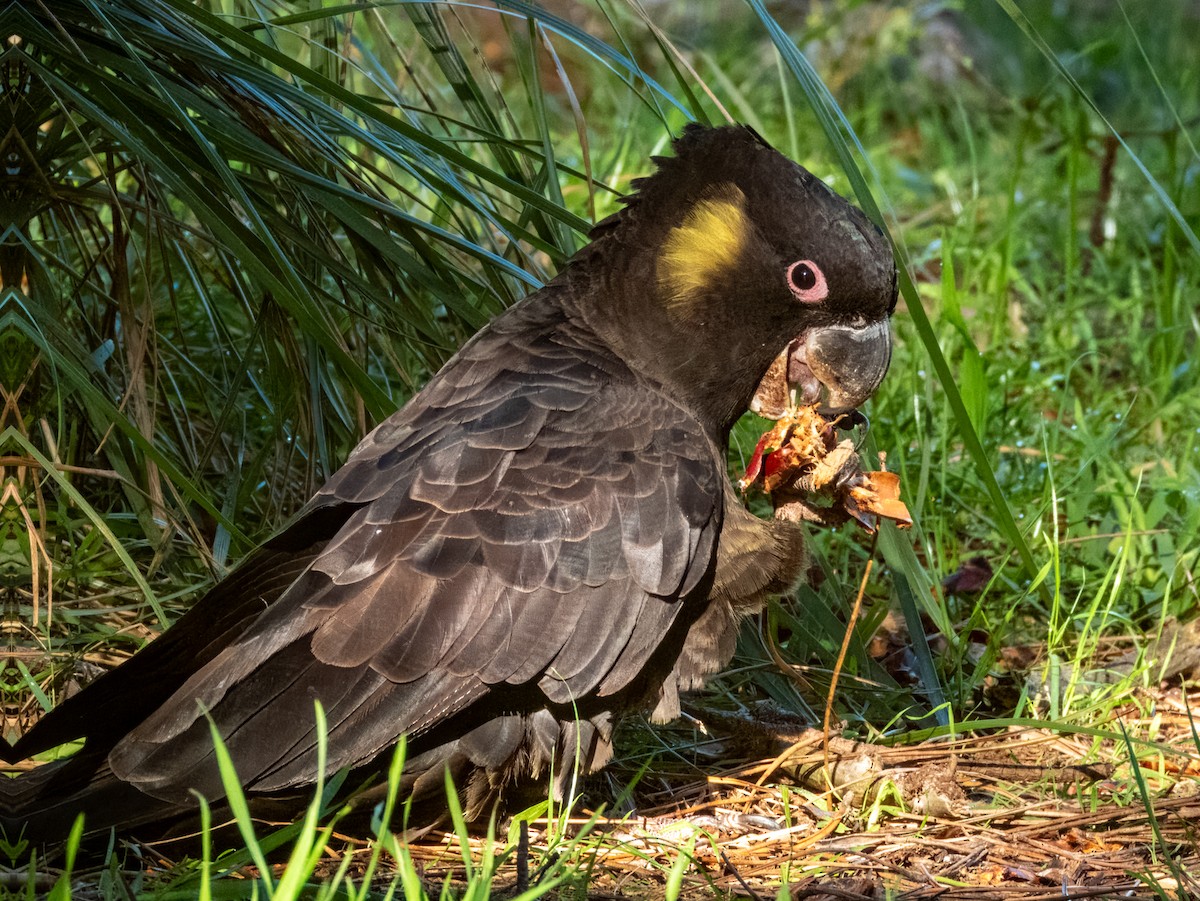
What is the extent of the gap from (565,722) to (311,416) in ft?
3.46

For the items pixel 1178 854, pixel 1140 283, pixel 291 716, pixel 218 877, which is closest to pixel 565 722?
pixel 291 716

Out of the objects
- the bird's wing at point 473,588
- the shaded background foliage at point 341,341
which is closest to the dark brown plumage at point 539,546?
the bird's wing at point 473,588

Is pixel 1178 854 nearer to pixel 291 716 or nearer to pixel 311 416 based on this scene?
pixel 291 716

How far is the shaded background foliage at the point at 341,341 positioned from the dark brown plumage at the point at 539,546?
0.58 feet

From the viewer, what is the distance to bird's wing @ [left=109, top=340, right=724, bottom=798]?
2559 mm

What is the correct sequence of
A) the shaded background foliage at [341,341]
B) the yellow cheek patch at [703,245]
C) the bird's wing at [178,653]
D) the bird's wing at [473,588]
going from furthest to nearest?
the yellow cheek patch at [703,245] < the shaded background foliage at [341,341] < the bird's wing at [178,653] < the bird's wing at [473,588]

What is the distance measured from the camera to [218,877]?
2.43 m

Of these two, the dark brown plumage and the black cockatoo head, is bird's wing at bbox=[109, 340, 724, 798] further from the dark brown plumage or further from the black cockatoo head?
the black cockatoo head

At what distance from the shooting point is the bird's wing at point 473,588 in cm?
256

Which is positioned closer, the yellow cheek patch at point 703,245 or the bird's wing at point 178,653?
the bird's wing at point 178,653

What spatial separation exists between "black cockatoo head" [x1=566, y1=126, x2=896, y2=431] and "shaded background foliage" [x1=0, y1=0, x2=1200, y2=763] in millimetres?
133

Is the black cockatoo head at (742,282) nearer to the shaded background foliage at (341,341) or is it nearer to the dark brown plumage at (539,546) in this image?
the dark brown plumage at (539,546)

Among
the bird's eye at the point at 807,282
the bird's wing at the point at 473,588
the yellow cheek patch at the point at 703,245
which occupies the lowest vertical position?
the bird's wing at the point at 473,588

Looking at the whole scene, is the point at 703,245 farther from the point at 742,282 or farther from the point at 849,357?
the point at 849,357
